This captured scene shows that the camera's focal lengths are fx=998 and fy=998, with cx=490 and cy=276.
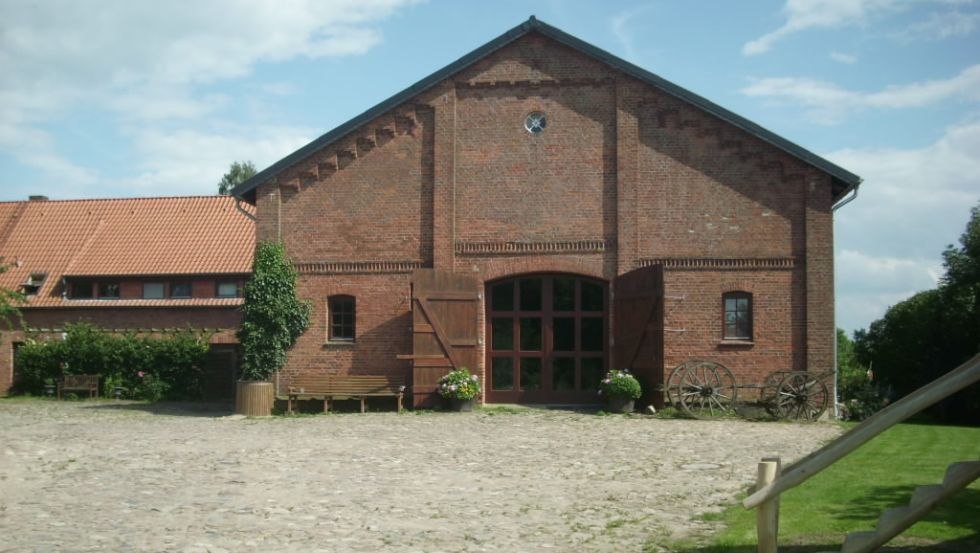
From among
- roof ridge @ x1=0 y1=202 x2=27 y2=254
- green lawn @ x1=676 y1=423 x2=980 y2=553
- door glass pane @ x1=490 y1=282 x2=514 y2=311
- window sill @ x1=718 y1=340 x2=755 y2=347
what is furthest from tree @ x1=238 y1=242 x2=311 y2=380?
roof ridge @ x1=0 y1=202 x2=27 y2=254

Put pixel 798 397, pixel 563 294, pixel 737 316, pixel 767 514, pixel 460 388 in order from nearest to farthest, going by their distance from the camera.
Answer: pixel 767 514, pixel 798 397, pixel 460 388, pixel 737 316, pixel 563 294

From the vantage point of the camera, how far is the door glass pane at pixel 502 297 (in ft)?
71.3

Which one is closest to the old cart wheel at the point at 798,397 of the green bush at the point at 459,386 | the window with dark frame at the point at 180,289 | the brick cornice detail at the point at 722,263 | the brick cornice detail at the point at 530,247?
the brick cornice detail at the point at 722,263

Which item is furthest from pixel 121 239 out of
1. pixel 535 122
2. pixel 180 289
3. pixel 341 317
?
pixel 535 122

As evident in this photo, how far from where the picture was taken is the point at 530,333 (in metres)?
21.6

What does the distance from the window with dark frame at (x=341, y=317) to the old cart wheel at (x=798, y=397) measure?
9.17 metres

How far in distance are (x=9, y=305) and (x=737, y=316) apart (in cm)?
2065

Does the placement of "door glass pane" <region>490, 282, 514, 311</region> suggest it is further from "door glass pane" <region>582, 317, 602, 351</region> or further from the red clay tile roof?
the red clay tile roof

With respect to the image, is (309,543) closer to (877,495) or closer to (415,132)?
(877,495)

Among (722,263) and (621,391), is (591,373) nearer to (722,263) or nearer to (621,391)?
(621,391)

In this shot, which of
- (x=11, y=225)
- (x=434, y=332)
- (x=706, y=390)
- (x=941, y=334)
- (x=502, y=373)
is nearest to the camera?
(x=706, y=390)

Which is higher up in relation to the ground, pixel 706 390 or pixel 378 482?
pixel 706 390

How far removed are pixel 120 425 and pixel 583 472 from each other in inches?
409

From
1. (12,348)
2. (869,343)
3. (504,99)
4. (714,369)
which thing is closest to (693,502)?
(714,369)
